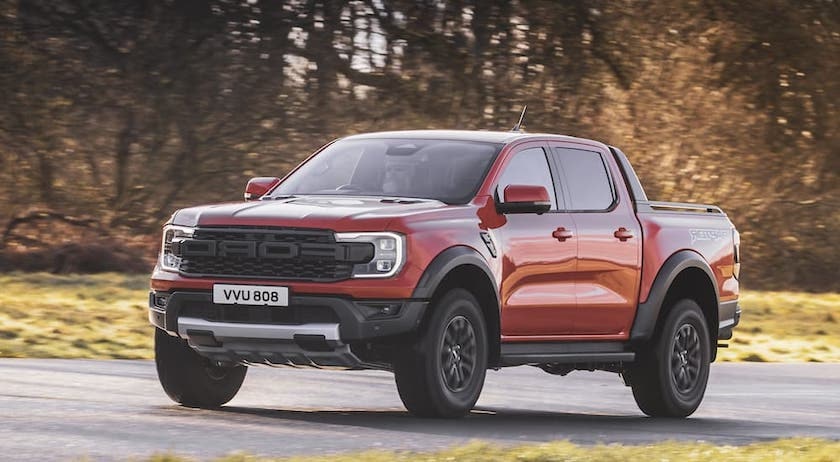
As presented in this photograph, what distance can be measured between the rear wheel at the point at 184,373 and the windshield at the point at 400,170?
1248 millimetres

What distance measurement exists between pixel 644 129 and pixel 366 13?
16.4 ft

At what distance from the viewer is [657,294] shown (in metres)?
12.6

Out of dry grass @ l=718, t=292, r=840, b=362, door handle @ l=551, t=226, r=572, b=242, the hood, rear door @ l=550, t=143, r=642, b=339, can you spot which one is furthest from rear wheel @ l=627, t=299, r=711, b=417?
dry grass @ l=718, t=292, r=840, b=362

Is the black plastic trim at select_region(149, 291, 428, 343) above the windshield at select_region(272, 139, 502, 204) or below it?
below

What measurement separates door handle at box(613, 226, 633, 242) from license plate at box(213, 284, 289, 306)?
2.84 m

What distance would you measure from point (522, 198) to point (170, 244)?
212 centimetres

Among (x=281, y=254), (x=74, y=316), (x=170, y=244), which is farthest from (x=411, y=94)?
(x=281, y=254)

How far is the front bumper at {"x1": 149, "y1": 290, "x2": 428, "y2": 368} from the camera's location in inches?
404

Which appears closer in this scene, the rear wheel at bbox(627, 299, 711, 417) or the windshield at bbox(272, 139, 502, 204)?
the windshield at bbox(272, 139, 502, 204)

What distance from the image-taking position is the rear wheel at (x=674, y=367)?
41.7 feet

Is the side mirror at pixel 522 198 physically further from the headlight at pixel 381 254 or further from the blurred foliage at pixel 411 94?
the blurred foliage at pixel 411 94

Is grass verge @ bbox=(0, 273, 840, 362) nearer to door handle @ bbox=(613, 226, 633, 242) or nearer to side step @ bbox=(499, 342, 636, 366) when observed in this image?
side step @ bbox=(499, 342, 636, 366)

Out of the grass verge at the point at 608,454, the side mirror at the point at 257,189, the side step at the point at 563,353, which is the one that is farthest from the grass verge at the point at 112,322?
the grass verge at the point at 608,454

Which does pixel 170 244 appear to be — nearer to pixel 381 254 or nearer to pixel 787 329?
pixel 381 254
